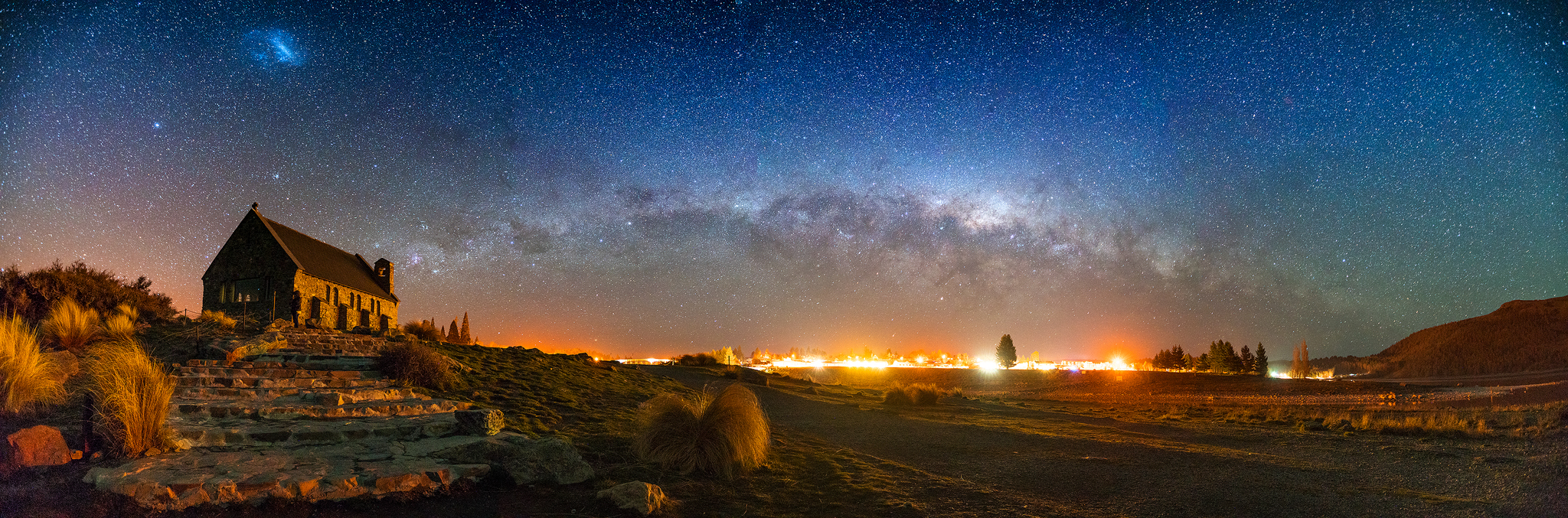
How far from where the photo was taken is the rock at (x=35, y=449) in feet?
18.4

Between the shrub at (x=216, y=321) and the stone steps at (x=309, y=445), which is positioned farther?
the shrub at (x=216, y=321)

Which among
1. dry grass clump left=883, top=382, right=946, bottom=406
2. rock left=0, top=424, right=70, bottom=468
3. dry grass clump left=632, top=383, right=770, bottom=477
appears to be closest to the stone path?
rock left=0, top=424, right=70, bottom=468

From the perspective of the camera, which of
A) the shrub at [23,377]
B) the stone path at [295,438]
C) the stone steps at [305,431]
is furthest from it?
the shrub at [23,377]

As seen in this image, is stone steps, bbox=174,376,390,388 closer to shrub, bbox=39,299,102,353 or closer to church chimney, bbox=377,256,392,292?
shrub, bbox=39,299,102,353

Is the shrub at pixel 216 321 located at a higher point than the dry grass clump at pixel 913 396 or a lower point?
higher

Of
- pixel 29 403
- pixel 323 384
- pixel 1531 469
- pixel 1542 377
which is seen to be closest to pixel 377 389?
pixel 323 384

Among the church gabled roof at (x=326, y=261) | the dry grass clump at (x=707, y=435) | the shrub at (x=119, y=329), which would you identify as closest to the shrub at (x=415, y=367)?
the shrub at (x=119, y=329)

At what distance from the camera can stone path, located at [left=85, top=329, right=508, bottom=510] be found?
17.7 ft

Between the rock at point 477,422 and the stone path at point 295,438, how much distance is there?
0.01 metres

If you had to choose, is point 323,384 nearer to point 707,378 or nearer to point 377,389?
point 377,389

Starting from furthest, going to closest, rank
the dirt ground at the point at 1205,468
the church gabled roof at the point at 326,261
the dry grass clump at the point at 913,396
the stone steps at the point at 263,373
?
1. the church gabled roof at the point at 326,261
2. the dry grass clump at the point at 913,396
3. the stone steps at the point at 263,373
4. the dirt ground at the point at 1205,468

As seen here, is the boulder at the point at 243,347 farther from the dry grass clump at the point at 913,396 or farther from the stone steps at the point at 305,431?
the dry grass clump at the point at 913,396

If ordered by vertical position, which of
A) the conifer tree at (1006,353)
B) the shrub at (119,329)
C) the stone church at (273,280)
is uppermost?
the stone church at (273,280)

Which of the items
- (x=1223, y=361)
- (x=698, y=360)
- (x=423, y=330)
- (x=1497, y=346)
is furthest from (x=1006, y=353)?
(x=423, y=330)
